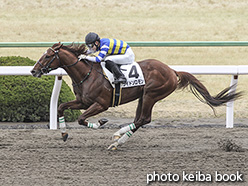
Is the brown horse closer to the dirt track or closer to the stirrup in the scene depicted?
the stirrup

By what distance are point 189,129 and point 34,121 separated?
2254 millimetres

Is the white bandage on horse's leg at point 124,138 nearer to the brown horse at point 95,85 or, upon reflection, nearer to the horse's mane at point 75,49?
the brown horse at point 95,85

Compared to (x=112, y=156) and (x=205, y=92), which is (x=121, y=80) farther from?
(x=205, y=92)

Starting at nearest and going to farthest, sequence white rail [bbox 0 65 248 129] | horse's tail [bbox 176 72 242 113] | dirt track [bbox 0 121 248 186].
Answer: dirt track [bbox 0 121 248 186] → horse's tail [bbox 176 72 242 113] → white rail [bbox 0 65 248 129]

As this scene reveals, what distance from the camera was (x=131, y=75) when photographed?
5914mm

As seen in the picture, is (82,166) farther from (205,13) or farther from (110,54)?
(205,13)

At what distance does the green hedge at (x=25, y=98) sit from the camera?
7102mm

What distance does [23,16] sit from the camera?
Answer: 23.4 m

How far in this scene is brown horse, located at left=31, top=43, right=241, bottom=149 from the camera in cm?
581

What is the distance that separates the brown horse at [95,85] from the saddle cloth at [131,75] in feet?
0.17

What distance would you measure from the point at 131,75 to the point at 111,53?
35 cm

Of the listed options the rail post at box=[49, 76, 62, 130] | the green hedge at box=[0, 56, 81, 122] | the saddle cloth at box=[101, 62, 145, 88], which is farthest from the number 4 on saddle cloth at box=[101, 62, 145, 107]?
the green hedge at box=[0, 56, 81, 122]

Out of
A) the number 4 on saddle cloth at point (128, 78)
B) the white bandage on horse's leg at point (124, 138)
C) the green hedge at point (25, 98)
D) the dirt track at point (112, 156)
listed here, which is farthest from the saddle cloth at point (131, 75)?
the green hedge at point (25, 98)

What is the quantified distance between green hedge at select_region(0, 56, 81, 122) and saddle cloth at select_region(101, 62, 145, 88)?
1597mm
